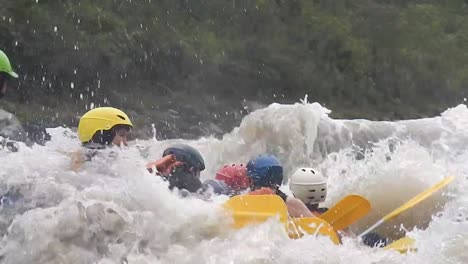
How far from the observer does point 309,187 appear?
4.86 meters

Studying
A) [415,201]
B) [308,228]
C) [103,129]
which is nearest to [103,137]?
[103,129]

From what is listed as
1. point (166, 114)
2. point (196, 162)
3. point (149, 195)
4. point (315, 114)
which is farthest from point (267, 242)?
point (166, 114)

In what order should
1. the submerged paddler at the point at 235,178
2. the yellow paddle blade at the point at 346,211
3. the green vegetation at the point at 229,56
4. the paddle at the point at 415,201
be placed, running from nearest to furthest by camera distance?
the yellow paddle blade at the point at 346,211
the paddle at the point at 415,201
the submerged paddler at the point at 235,178
the green vegetation at the point at 229,56

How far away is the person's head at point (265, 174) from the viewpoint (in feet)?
15.6

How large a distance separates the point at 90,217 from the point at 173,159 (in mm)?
952

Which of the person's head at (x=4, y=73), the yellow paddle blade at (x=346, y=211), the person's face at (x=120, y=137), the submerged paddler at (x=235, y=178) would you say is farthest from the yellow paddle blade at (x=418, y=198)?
the person's head at (x=4, y=73)

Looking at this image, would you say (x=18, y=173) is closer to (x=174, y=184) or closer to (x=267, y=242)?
(x=174, y=184)

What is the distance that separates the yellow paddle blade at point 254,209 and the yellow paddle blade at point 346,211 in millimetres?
915

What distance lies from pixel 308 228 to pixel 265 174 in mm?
740

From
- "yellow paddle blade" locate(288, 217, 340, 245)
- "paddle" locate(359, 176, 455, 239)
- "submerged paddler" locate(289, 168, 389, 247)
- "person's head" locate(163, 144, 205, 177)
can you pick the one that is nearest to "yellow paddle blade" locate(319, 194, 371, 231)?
"submerged paddler" locate(289, 168, 389, 247)

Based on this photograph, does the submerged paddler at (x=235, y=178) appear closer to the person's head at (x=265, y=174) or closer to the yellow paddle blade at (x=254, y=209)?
the person's head at (x=265, y=174)

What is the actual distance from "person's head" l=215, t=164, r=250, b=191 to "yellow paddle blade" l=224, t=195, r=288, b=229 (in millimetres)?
1788

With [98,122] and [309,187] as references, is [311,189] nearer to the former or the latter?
[309,187]

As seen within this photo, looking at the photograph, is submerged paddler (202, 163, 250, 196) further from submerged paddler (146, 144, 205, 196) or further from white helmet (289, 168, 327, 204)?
submerged paddler (146, 144, 205, 196)
